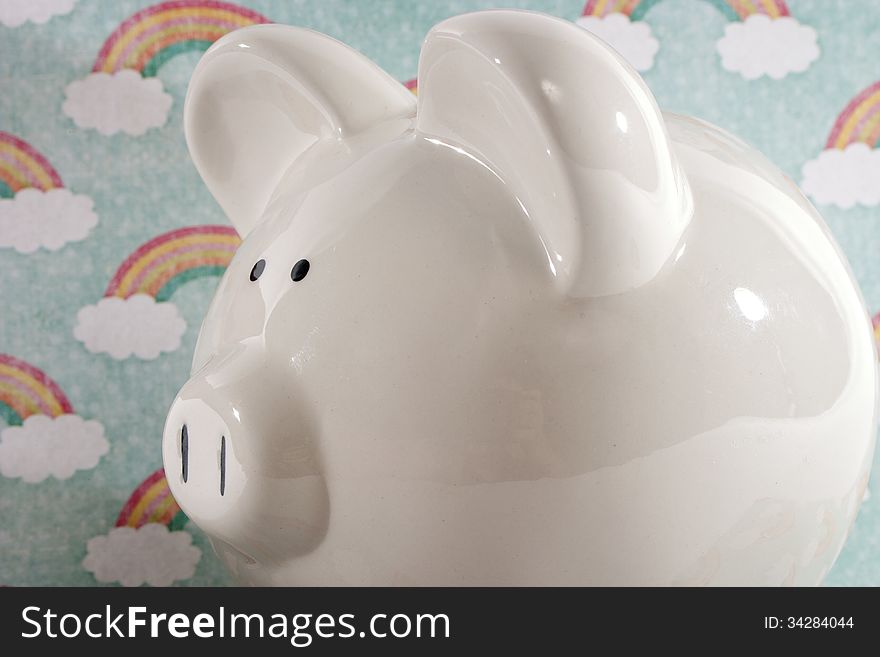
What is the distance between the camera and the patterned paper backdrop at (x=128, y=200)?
85 centimetres

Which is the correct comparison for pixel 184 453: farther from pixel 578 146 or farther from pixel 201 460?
pixel 578 146

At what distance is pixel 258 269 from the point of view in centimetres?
56

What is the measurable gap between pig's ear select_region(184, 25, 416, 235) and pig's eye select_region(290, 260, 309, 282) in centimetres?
11

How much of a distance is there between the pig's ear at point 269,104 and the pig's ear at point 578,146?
0.12 m

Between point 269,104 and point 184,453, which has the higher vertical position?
point 269,104

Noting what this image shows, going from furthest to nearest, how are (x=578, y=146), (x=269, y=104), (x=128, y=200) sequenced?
(x=128, y=200) < (x=269, y=104) < (x=578, y=146)

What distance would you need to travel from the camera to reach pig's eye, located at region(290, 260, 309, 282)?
53 centimetres

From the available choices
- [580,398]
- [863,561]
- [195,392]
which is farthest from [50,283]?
[863,561]

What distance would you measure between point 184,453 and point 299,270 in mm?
111

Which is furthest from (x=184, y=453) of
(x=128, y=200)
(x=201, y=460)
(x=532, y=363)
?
(x=128, y=200)

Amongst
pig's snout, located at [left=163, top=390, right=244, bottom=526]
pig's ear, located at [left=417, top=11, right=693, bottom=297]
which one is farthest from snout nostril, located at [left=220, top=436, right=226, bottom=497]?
pig's ear, located at [left=417, top=11, right=693, bottom=297]

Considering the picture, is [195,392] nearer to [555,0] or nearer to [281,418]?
[281,418]

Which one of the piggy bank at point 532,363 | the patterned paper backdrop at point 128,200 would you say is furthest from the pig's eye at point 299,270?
the patterned paper backdrop at point 128,200

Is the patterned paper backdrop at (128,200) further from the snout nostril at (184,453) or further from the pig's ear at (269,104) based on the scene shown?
the snout nostril at (184,453)
